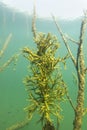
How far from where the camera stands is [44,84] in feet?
13.2

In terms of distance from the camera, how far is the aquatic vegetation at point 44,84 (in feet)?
→ 13.3

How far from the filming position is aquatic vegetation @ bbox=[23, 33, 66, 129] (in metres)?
4.05

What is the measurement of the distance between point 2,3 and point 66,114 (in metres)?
9.02

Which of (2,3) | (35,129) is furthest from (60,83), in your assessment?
(2,3)

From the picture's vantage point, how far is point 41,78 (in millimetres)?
4043

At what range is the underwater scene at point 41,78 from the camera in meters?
4.09

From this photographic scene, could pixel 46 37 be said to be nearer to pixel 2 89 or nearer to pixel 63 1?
pixel 2 89

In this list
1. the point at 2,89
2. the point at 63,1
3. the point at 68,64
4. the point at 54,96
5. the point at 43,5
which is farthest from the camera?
the point at 68,64

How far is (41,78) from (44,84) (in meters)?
0.10

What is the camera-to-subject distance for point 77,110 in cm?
419

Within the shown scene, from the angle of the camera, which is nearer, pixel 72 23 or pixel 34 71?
pixel 34 71

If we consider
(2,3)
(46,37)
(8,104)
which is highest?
(2,3)

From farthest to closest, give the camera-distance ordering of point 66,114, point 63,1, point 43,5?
1. point 63,1
2. point 43,5
3. point 66,114

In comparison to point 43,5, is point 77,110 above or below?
below
